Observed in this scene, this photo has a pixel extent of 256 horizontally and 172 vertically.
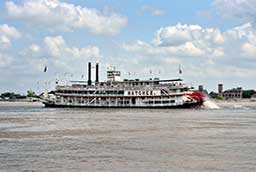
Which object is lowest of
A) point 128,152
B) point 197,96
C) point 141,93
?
point 128,152

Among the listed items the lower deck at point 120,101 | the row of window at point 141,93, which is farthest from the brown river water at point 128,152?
the row of window at point 141,93

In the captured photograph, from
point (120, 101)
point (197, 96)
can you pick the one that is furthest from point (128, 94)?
point (197, 96)

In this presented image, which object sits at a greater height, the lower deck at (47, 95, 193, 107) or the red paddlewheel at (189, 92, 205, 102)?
the red paddlewheel at (189, 92, 205, 102)

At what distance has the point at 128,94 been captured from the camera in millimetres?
137375

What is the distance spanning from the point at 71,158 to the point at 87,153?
268 cm

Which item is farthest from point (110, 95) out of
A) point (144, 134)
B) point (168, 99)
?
point (144, 134)

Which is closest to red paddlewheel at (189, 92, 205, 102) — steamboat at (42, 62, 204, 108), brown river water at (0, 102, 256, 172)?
steamboat at (42, 62, 204, 108)

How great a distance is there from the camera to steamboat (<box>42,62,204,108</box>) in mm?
132000

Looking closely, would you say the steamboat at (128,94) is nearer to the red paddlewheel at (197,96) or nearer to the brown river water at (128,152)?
the red paddlewheel at (197,96)

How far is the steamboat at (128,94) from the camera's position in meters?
132

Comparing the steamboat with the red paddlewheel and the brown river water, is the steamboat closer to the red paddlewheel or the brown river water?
the red paddlewheel

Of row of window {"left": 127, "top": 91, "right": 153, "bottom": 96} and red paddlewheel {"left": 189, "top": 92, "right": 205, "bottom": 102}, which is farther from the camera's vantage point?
row of window {"left": 127, "top": 91, "right": 153, "bottom": 96}

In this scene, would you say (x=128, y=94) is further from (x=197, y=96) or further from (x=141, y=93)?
(x=197, y=96)

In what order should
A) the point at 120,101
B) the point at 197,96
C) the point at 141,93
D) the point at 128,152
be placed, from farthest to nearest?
the point at 120,101, the point at 141,93, the point at 197,96, the point at 128,152
